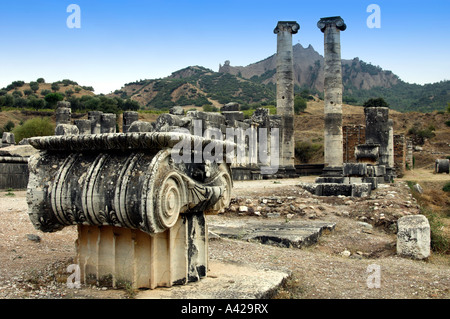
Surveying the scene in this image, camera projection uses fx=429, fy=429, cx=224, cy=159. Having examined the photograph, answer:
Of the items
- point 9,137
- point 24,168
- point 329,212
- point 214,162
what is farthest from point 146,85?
point 214,162

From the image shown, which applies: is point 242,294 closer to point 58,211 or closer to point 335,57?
point 58,211

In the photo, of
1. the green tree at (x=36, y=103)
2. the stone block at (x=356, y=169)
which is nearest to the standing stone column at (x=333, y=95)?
the stone block at (x=356, y=169)

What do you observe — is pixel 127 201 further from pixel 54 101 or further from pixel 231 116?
pixel 54 101

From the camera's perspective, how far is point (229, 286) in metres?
3.56

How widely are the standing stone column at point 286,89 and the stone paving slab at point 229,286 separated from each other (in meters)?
19.6

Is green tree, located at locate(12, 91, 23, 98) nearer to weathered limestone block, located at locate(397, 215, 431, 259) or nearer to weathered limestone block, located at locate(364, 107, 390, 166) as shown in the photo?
weathered limestone block, located at locate(364, 107, 390, 166)

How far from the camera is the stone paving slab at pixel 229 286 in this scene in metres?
3.28

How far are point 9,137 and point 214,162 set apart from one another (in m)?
22.0

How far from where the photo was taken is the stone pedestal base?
11.3 ft

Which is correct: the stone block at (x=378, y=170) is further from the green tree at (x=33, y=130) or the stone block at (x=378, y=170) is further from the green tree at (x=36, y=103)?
the green tree at (x=36, y=103)

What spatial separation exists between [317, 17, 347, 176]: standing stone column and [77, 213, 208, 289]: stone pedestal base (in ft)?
66.3

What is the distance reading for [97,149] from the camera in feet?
11.5

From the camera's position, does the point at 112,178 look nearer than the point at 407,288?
Yes

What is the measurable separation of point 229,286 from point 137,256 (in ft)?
2.61
